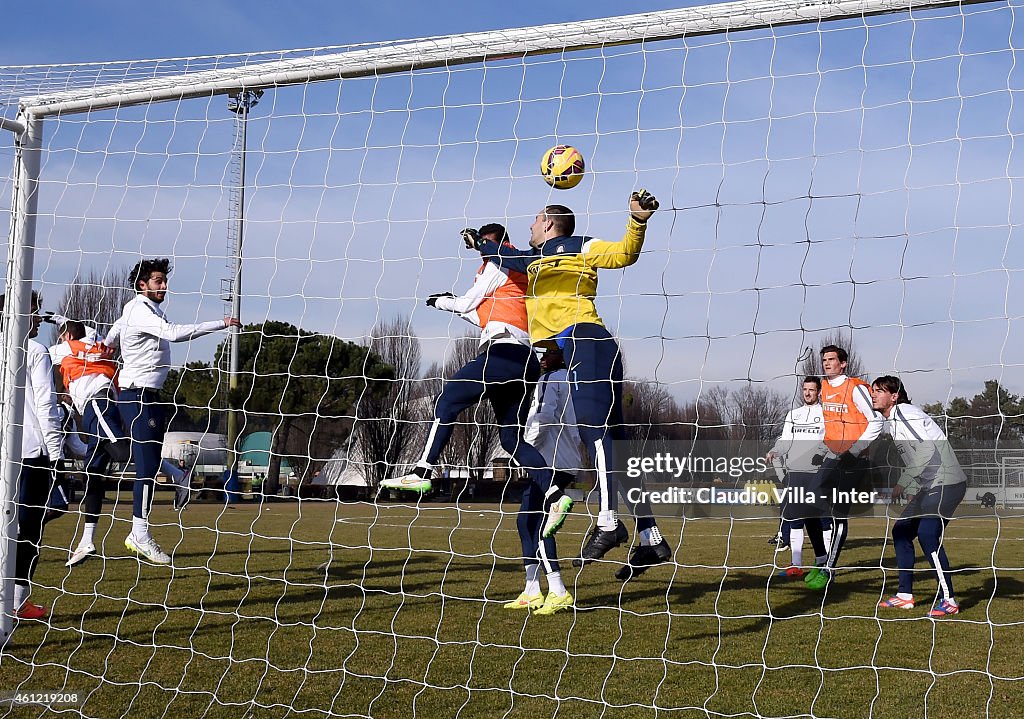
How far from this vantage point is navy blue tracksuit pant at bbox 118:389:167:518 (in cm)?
659

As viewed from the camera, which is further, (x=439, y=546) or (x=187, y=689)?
(x=439, y=546)

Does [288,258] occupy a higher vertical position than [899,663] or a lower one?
higher

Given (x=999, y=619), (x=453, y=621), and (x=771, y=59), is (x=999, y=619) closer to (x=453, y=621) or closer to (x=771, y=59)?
(x=453, y=621)

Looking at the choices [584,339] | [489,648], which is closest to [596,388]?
[584,339]

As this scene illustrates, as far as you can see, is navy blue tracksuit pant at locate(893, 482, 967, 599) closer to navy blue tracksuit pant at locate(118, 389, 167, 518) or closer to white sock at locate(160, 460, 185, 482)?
navy blue tracksuit pant at locate(118, 389, 167, 518)

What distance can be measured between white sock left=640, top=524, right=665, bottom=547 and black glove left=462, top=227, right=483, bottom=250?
194 centimetres

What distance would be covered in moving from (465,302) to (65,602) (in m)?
3.26

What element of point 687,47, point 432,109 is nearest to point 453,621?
point 432,109

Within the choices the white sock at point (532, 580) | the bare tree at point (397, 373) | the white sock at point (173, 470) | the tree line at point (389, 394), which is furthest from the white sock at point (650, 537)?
the white sock at point (173, 470)

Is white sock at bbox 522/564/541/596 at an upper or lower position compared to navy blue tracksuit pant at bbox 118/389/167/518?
lower

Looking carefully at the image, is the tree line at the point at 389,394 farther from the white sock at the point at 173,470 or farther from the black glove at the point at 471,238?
the white sock at the point at 173,470

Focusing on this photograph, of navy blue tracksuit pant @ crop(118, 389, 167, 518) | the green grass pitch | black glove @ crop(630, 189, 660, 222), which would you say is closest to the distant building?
the green grass pitch

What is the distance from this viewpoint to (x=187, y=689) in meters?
3.99

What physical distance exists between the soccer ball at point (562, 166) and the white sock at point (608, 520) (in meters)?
1.81
